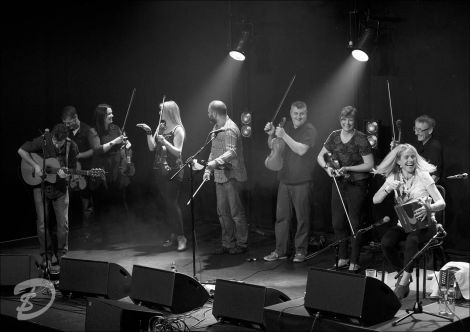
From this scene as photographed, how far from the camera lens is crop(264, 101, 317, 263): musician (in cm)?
762

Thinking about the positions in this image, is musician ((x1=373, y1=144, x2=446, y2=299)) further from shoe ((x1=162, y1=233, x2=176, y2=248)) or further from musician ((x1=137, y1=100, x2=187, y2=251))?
shoe ((x1=162, y1=233, x2=176, y2=248))

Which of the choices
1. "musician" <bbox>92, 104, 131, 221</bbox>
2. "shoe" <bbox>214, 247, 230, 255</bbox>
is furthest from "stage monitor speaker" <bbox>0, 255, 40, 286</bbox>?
"shoe" <bbox>214, 247, 230, 255</bbox>

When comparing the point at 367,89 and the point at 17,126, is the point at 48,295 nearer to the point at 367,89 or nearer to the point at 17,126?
the point at 17,126

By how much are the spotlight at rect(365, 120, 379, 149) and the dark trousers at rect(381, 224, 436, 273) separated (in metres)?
1.55

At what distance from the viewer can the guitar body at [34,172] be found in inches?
289

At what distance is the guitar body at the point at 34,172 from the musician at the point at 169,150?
1.05 metres

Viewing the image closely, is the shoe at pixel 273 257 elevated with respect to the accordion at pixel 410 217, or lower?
lower

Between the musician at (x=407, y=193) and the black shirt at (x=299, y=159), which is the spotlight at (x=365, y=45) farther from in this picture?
the musician at (x=407, y=193)

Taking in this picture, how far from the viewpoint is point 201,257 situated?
816cm

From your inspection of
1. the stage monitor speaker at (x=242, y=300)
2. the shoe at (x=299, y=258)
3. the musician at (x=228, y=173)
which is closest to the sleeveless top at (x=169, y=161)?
the musician at (x=228, y=173)

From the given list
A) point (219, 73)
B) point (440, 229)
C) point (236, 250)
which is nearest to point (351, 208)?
point (440, 229)

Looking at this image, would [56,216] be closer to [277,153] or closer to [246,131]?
[277,153]

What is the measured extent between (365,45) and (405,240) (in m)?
2.26

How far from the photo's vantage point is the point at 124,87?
10.1 metres
